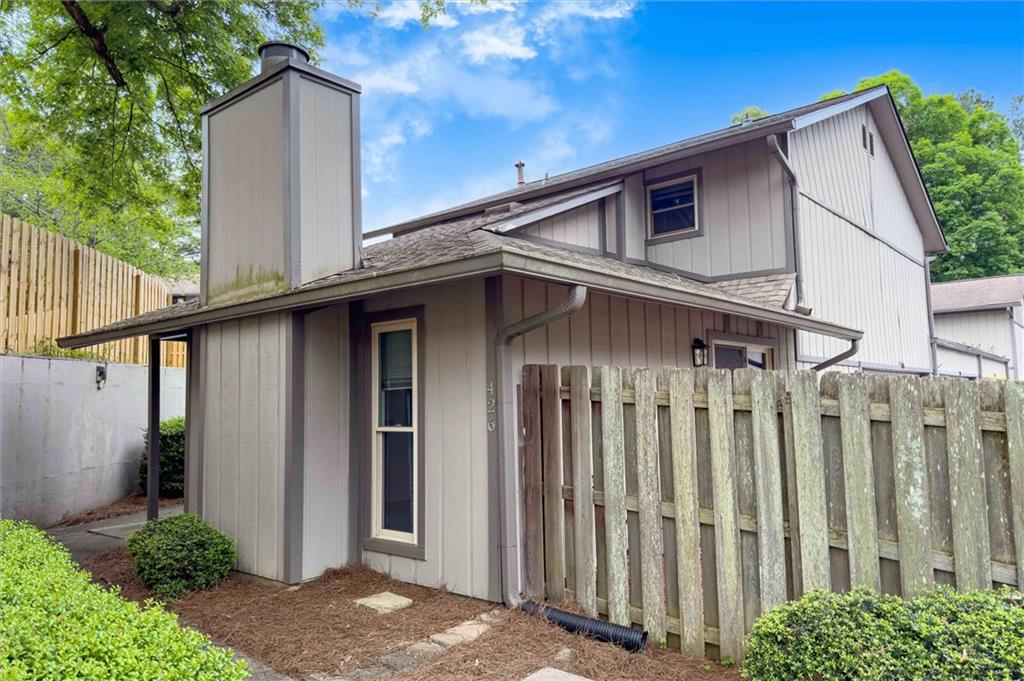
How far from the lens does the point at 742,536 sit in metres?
3.45

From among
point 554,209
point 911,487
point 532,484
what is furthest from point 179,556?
point 911,487

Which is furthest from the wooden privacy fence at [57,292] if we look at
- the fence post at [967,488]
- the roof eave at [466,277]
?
the fence post at [967,488]

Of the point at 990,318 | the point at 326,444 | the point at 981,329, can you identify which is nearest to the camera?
the point at 326,444

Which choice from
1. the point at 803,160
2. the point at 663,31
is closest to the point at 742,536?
the point at 803,160

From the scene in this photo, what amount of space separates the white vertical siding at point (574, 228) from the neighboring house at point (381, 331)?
0.08 feet

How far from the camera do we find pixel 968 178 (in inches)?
981

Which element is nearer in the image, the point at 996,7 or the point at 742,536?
the point at 742,536

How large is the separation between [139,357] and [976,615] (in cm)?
1093

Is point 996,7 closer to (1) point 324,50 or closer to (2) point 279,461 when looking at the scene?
(1) point 324,50

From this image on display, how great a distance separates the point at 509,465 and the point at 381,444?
4.82 feet

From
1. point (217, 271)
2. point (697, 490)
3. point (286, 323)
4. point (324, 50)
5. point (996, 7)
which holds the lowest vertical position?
point (697, 490)

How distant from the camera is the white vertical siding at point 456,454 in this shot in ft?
14.5

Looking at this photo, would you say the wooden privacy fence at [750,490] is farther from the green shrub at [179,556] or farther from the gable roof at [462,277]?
the green shrub at [179,556]

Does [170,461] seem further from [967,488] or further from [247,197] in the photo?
[967,488]
